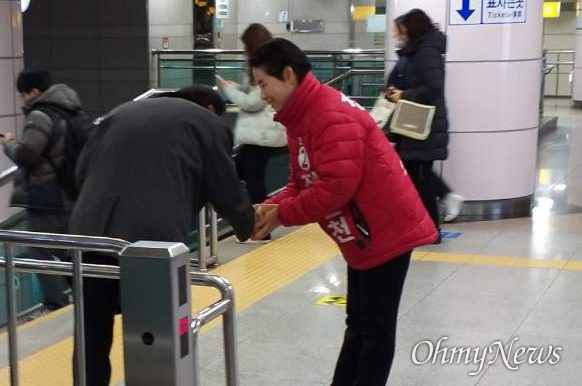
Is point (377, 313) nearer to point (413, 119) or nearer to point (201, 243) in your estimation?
point (201, 243)

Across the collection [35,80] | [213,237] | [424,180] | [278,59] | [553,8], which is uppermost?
[553,8]

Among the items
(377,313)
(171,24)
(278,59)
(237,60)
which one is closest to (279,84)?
(278,59)

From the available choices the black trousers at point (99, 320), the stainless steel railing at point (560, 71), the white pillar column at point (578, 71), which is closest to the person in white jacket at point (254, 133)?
the black trousers at point (99, 320)

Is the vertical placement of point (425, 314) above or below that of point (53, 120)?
below

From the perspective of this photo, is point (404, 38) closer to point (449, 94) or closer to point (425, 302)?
point (449, 94)

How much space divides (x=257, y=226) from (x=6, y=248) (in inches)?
36.9

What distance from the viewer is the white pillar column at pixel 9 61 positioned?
377 inches

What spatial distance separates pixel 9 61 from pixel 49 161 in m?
4.29


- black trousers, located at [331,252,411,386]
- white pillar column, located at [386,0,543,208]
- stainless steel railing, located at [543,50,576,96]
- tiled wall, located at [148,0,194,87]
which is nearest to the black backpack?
black trousers, located at [331,252,411,386]

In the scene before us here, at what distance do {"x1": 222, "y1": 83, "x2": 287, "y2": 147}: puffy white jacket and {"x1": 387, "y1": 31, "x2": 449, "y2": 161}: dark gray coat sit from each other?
0.87 m

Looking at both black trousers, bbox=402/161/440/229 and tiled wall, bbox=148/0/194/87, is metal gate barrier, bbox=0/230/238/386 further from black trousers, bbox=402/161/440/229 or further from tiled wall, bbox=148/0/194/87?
tiled wall, bbox=148/0/194/87

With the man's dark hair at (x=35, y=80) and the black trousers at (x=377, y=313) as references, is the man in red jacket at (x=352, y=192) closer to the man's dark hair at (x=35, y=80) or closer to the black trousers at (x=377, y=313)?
the black trousers at (x=377, y=313)

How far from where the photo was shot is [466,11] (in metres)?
7.70

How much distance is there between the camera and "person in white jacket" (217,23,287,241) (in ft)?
22.9
